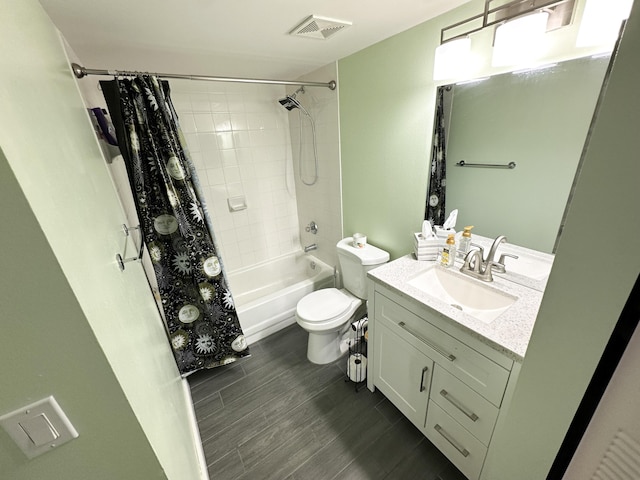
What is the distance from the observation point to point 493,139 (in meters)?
1.25

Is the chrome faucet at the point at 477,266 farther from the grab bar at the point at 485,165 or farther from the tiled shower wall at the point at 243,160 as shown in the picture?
the tiled shower wall at the point at 243,160

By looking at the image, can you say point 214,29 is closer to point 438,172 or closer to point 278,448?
point 438,172

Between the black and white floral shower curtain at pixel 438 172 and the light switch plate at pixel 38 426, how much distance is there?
163 centimetres

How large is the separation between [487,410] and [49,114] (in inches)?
62.9

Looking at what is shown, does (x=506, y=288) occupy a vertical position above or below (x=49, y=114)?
below

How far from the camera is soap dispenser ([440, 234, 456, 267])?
1.38 metres

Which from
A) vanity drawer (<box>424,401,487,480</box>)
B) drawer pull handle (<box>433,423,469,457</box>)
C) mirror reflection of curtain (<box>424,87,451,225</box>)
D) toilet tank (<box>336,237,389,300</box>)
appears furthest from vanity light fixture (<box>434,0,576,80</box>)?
drawer pull handle (<box>433,423,469,457</box>)

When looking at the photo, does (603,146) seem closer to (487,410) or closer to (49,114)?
(487,410)

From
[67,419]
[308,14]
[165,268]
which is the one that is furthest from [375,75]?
[67,419]

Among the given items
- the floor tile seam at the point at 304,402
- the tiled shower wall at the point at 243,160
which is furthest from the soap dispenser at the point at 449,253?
the tiled shower wall at the point at 243,160

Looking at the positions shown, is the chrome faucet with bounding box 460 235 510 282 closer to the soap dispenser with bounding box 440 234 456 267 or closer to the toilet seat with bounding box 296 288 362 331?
the soap dispenser with bounding box 440 234 456 267

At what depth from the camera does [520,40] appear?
96 cm

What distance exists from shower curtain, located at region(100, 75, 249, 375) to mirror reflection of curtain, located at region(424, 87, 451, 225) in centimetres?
139

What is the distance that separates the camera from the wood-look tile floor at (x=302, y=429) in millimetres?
1292
